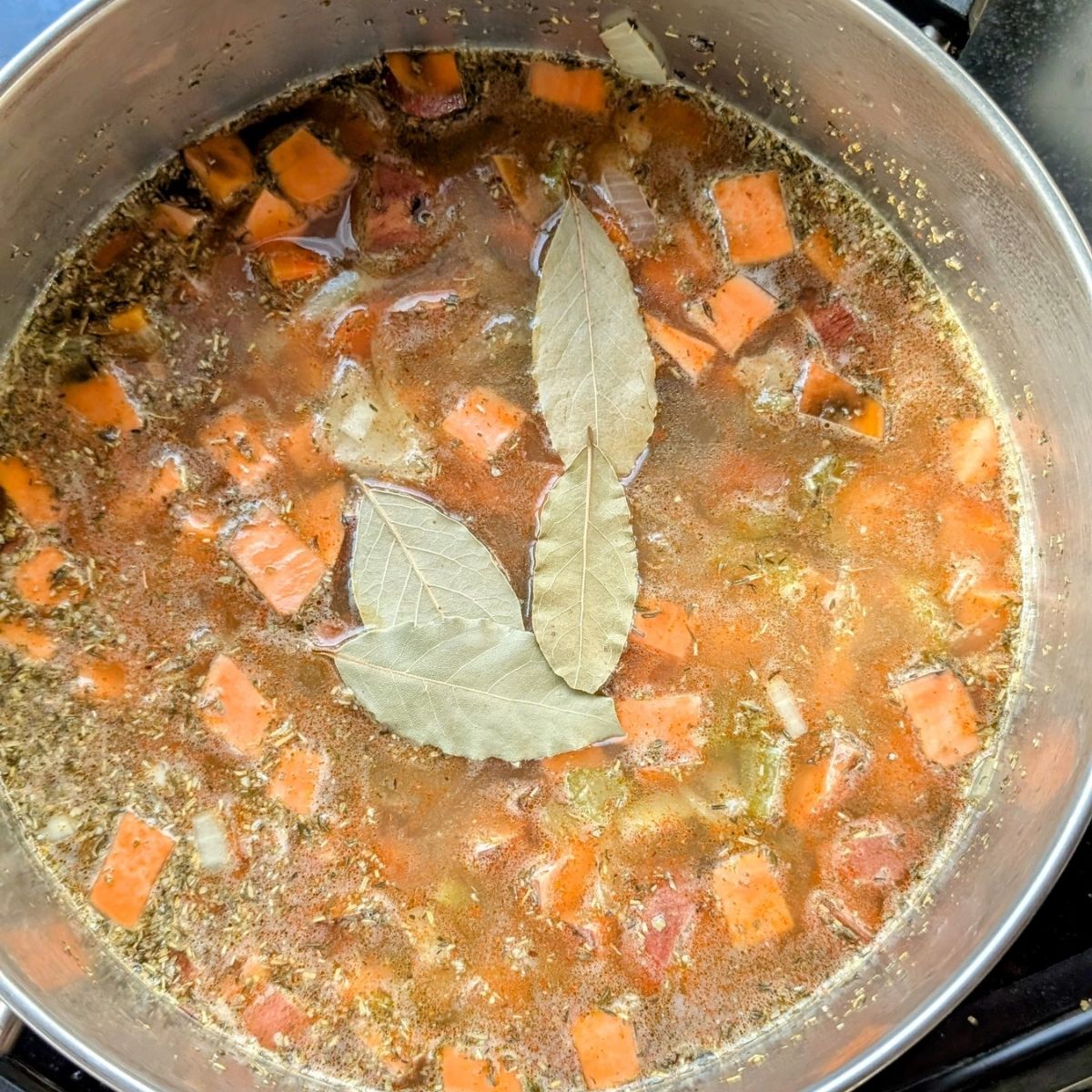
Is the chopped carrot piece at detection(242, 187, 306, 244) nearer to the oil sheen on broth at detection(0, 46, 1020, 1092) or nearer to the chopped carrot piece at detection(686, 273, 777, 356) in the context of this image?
the oil sheen on broth at detection(0, 46, 1020, 1092)

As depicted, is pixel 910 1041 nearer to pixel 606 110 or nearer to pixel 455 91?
pixel 606 110

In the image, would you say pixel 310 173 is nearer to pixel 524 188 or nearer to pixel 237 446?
pixel 524 188

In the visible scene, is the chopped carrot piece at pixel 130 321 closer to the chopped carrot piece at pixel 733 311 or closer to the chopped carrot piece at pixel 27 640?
the chopped carrot piece at pixel 27 640

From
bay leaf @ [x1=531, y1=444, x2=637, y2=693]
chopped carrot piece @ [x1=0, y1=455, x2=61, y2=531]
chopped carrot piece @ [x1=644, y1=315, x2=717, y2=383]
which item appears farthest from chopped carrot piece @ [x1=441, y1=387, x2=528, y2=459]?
chopped carrot piece @ [x1=0, y1=455, x2=61, y2=531]

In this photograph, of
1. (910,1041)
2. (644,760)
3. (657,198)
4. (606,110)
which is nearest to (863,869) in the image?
(910,1041)

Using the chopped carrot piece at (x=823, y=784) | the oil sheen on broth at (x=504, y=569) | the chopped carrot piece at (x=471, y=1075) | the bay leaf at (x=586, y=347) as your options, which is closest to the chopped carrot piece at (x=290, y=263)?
the oil sheen on broth at (x=504, y=569)

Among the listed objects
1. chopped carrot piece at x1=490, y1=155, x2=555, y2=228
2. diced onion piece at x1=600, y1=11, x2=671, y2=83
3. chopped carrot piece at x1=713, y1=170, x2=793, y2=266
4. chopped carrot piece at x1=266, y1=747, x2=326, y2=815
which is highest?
diced onion piece at x1=600, y1=11, x2=671, y2=83
